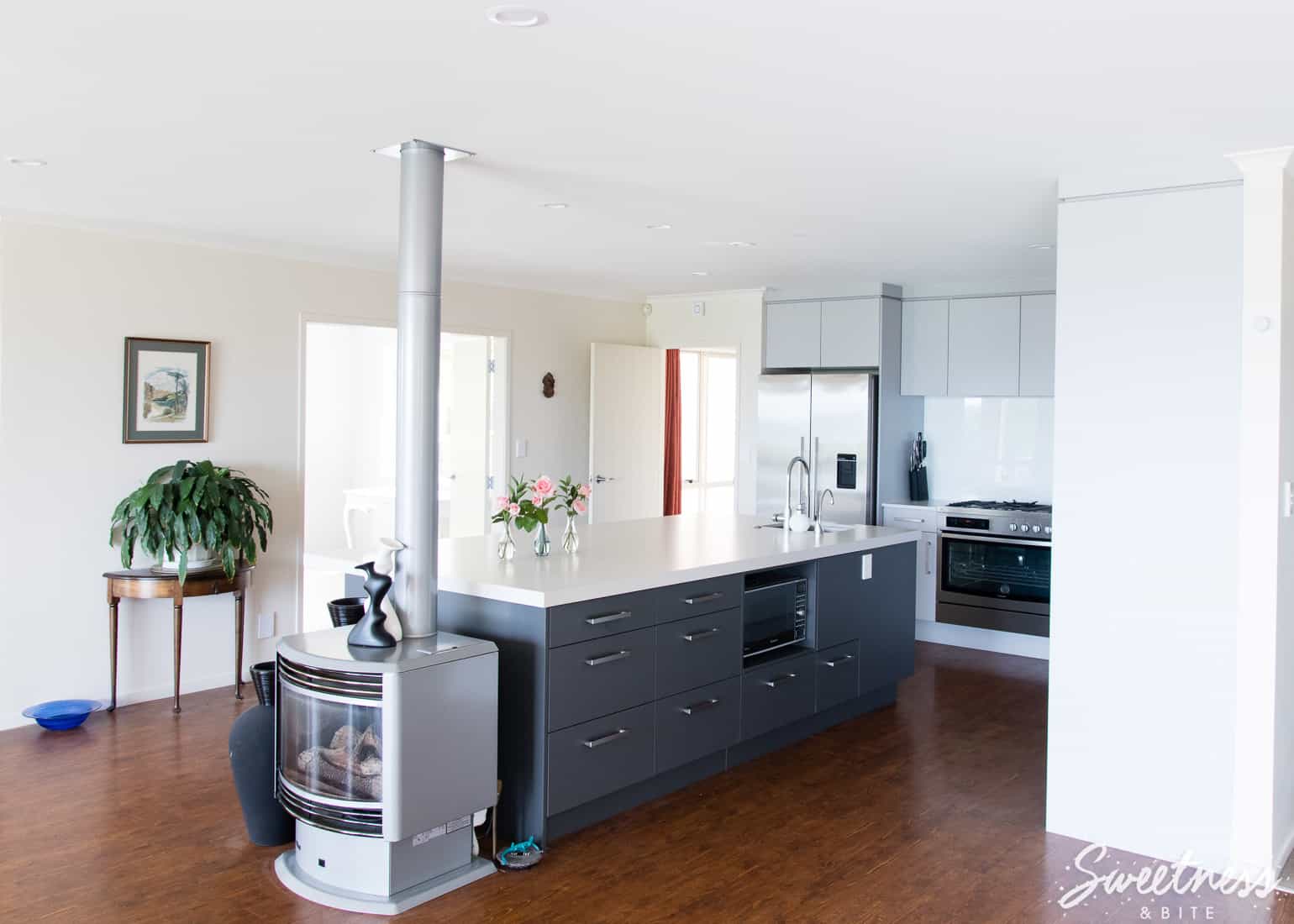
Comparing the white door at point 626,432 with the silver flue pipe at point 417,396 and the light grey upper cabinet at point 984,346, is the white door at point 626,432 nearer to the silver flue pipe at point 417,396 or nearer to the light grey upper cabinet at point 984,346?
the light grey upper cabinet at point 984,346

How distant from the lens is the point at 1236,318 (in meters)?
3.32

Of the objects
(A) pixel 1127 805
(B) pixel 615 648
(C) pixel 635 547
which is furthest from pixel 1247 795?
(C) pixel 635 547

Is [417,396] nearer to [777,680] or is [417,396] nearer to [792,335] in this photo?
Result: [777,680]

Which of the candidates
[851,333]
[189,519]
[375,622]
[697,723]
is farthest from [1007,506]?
[189,519]

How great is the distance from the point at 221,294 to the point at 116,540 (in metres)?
1.33

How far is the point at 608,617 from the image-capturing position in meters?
3.62

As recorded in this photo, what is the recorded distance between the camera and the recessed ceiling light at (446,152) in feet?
11.3

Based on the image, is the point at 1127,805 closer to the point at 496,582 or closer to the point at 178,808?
the point at 496,582

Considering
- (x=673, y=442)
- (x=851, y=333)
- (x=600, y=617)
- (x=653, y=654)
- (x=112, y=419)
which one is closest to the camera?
(x=600, y=617)

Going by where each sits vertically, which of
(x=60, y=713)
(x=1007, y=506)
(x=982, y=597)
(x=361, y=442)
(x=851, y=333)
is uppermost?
(x=851, y=333)

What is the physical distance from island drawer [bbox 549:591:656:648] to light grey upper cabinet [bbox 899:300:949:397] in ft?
12.0

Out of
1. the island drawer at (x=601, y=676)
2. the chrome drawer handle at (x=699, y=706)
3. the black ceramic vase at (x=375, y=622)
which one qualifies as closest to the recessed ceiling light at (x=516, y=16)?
the black ceramic vase at (x=375, y=622)

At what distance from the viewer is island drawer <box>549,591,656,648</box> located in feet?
11.3

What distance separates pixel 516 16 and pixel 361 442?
7026mm
